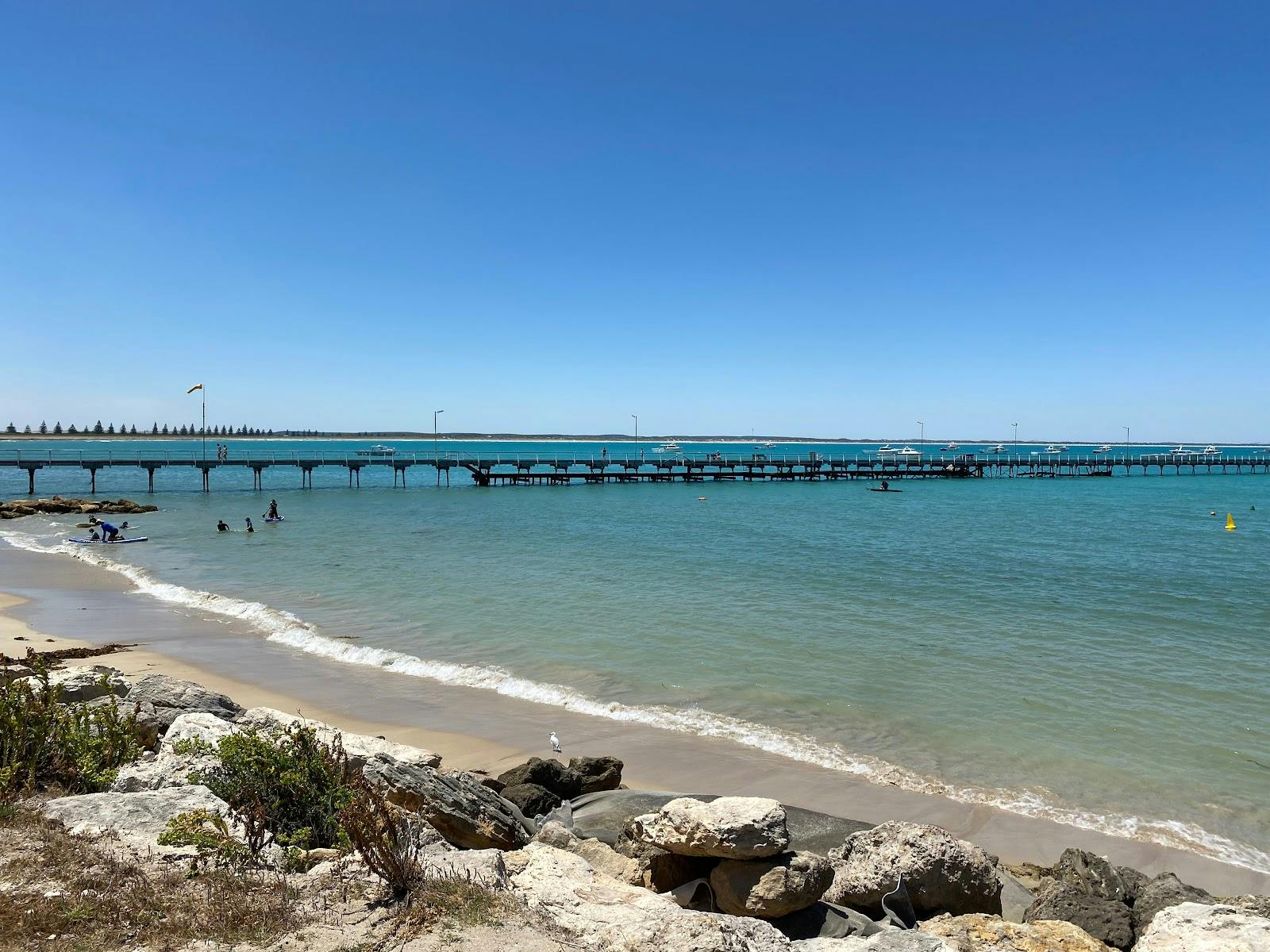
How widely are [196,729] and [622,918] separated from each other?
550cm

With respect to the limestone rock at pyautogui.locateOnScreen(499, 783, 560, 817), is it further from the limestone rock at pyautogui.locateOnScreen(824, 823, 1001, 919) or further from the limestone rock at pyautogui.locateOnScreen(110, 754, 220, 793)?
the limestone rock at pyautogui.locateOnScreen(824, 823, 1001, 919)

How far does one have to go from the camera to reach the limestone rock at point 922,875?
5805 mm

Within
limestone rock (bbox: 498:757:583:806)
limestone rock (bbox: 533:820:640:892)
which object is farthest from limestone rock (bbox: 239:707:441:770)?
limestone rock (bbox: 533:820:640:892)

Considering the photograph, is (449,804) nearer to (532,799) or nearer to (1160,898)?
(532,799)

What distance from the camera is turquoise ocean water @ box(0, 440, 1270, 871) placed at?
32.8ft

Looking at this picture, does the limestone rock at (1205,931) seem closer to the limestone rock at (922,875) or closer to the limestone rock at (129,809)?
the limestone rock at (922,875)

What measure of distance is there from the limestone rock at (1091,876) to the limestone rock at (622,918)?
370cm

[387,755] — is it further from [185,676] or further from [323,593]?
[323,593]

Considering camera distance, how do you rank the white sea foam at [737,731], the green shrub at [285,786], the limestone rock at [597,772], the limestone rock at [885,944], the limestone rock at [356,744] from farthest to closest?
the limestone rock at [597,772] → the white sea foam at [737,731] → the limestone rock at [356,744] → the green shrub at [285,786] → the limestone rock at [885,944]

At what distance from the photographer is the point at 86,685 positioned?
9.34 meters

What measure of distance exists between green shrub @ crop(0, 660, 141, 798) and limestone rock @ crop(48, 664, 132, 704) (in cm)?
247

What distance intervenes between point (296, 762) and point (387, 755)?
1.23 metres

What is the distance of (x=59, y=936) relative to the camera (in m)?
3.57

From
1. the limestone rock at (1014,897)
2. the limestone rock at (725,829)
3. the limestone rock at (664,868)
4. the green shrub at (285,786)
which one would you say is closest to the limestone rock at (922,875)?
the limestone rock at (1014,897)
